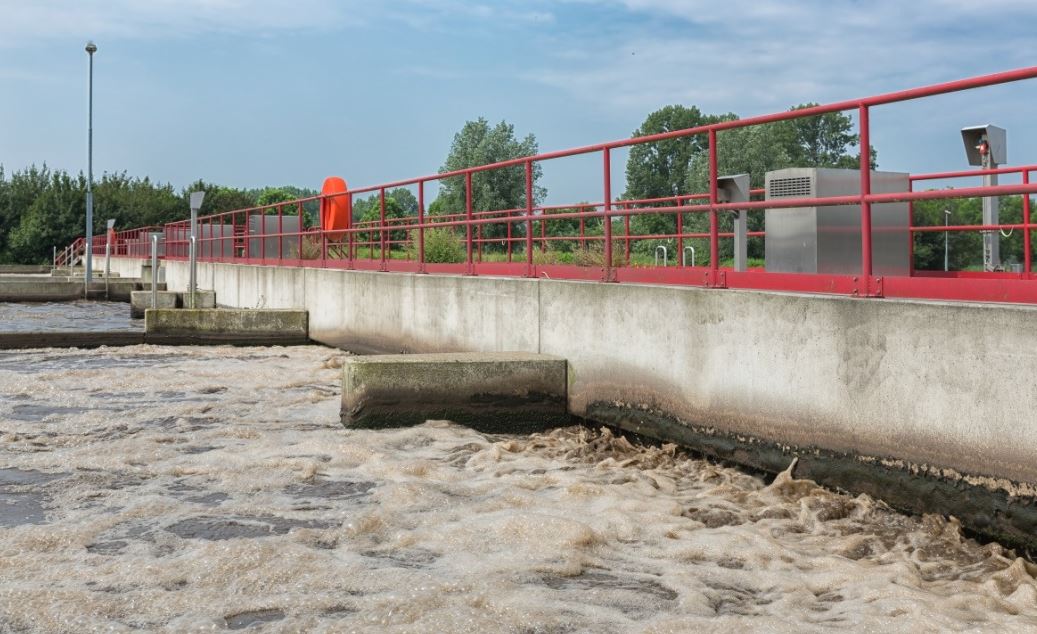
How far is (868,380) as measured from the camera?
5891 mm

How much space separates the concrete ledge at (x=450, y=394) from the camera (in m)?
8.63

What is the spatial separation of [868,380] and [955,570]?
4.03 ft

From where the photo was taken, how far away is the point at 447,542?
543 cm

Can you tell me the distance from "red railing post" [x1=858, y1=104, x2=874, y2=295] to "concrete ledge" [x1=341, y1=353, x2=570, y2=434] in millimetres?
3271

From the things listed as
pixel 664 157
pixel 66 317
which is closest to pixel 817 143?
pixel 664 157

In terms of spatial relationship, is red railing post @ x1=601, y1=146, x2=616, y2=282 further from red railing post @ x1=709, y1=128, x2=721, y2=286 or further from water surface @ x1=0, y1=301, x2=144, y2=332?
water surface @ x1=0, y1=301, x2=144, y2=332

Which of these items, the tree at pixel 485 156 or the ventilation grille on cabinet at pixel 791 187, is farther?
the tree at pixel 485 156

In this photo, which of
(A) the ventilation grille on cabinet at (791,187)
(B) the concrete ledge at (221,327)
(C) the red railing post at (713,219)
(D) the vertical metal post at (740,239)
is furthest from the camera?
(B) the concrete ledge at (221,327)

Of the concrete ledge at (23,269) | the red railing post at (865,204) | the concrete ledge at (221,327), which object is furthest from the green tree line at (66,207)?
the red railing post at (865,204)

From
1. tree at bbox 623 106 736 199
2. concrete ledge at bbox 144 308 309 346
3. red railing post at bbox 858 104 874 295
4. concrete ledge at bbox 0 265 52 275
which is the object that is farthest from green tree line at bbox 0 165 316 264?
red railing post at bbox 858 104 874 295

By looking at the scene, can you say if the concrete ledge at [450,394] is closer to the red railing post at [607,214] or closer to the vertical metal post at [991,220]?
the red railing post at [607,214]

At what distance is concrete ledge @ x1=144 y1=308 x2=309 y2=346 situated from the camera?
613 inches

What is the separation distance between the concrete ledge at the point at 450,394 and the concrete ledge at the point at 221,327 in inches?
302

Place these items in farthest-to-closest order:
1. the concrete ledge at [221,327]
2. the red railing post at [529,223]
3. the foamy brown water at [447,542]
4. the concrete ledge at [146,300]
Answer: the concrete ledge at [146,300] < the concrete ledge at [221,327] < the red railing post at [529,223] < the foamy brown water at [447,542]
